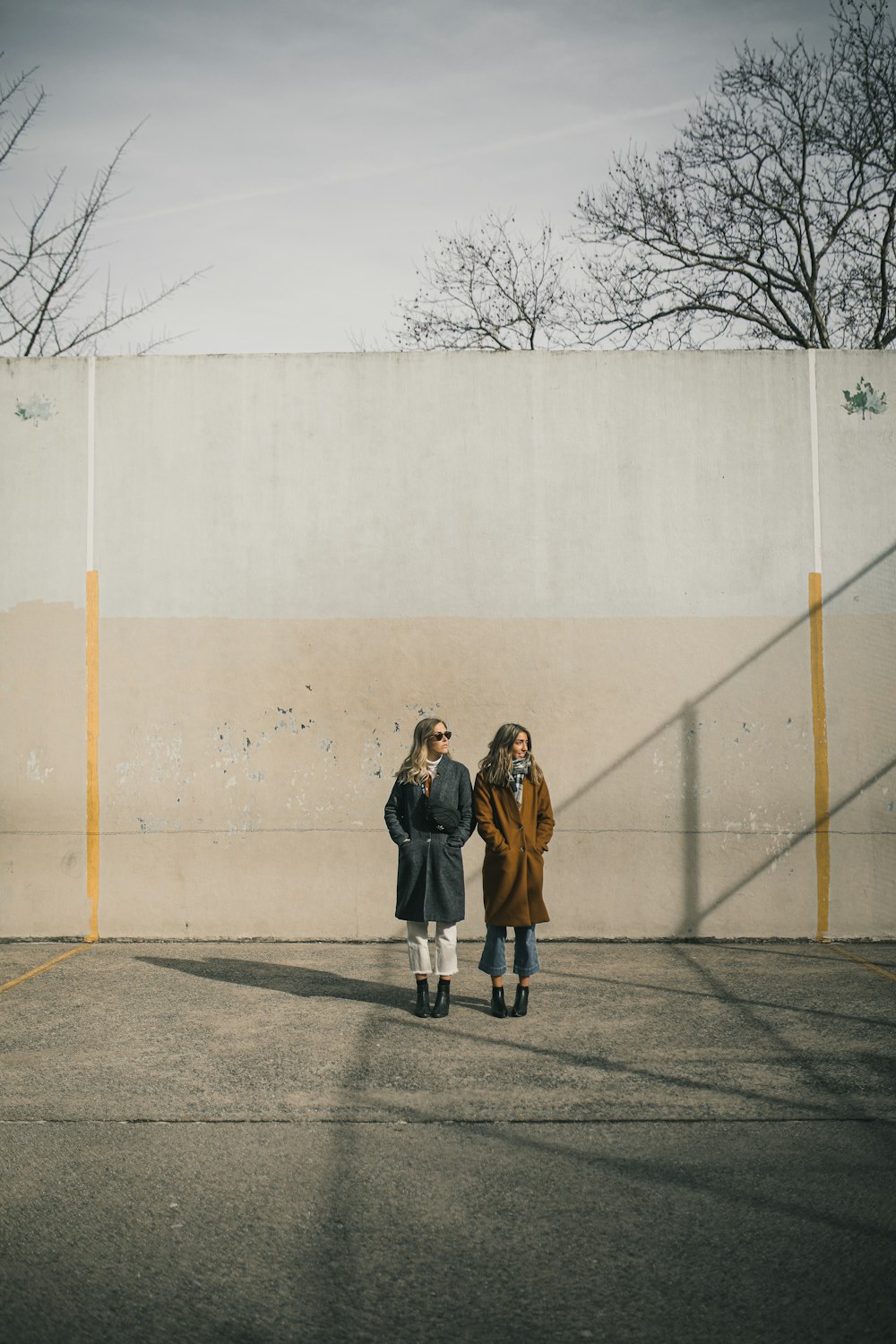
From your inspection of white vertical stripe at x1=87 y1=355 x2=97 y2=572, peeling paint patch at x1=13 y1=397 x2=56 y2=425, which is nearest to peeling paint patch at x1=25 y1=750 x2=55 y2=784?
white vertical stripe at x1=87 y1=355 x2=97 y2=572

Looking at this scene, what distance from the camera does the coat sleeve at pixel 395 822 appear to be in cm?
669

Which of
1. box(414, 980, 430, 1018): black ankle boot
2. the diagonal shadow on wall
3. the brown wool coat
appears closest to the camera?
the brown wool coat

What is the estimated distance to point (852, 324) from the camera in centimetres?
1881

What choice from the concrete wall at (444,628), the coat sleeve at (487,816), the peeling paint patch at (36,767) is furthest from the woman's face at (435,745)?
the peeling paint patch at (36,767)

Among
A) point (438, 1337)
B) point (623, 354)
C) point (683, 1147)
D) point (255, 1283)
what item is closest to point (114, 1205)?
point (255, 1283)

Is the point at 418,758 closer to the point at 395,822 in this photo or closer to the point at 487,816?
the point at 395,822

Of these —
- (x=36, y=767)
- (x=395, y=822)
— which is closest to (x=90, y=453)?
(x=36, y=767)

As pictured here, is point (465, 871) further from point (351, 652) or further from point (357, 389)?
point (357, 389)

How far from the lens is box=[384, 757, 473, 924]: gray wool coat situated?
6.61 meters

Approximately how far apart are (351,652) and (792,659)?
3.47 metres

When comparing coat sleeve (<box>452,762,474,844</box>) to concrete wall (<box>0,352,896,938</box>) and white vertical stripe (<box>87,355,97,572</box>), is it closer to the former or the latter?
concrete wall (<box>0,352,896,938</box>)

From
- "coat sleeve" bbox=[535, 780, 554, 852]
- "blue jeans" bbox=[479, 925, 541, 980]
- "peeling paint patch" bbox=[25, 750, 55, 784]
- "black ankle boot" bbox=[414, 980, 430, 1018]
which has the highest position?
"peeling paint patch" bbox=[25, 750, 55, 784]

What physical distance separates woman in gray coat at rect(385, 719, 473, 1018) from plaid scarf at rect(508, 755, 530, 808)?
0.93 ft

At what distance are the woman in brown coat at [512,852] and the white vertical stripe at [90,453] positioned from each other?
4208 mm
